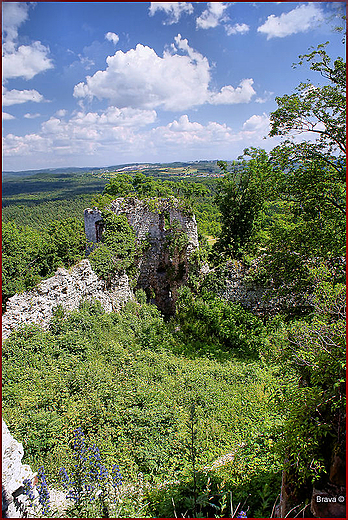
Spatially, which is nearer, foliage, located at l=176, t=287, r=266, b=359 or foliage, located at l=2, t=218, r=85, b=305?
foliage, located at l=2, t=218, r=85, b=305

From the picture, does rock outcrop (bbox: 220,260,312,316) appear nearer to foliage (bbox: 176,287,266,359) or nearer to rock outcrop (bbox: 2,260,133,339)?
foliage (bbox: 176,287,266,359)

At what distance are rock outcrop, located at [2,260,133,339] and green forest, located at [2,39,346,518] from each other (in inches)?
11.4

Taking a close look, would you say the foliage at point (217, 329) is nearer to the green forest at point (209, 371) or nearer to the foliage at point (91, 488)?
the green forest at point (209, 371)

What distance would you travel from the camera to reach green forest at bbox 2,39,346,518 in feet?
11.3

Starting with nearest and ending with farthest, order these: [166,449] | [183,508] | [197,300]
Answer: [183,508], [166,449], [197,300]

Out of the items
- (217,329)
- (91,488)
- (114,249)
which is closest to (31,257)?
(114,249)

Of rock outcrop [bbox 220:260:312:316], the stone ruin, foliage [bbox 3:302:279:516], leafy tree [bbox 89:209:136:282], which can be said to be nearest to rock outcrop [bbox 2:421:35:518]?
foliage [bbox 3:302:279:516]

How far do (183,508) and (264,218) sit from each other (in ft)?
37.3

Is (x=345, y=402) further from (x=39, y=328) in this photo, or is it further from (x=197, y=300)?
(x=197, y=300)

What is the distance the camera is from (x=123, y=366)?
718 cm

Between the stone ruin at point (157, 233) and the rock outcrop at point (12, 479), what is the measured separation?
9617mm

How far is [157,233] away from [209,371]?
7.43 meters

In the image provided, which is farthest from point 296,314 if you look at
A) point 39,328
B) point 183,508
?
point 39,328

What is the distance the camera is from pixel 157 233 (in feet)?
44.8
